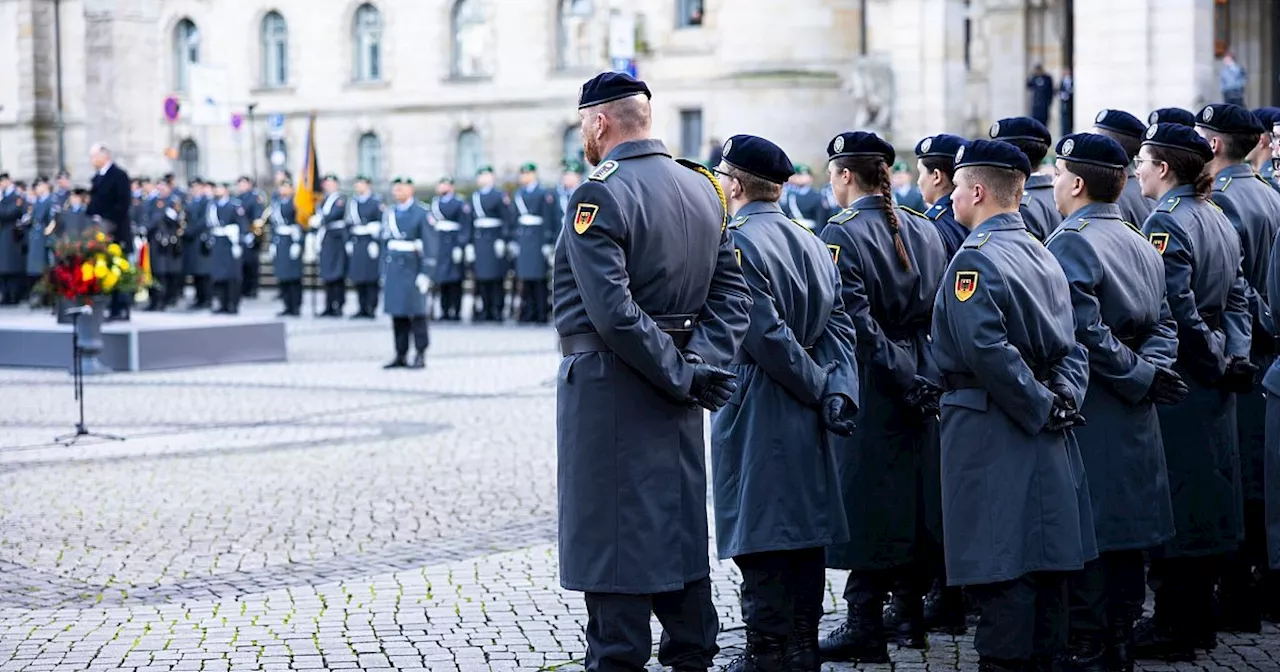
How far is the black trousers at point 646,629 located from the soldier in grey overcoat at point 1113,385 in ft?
4.95

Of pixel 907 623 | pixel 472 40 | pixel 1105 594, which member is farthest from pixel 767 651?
pixel 472 40

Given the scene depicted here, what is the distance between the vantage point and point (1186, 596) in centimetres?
753

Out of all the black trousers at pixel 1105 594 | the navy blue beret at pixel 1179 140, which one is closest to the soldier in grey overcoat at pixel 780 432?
the black trousers at pixel 1105 594

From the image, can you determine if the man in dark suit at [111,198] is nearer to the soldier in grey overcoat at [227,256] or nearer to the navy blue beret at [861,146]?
the soldier in grey overcoat at [227,256]

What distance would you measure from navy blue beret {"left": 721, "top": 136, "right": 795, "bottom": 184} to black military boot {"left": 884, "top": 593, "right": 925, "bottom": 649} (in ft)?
6.16

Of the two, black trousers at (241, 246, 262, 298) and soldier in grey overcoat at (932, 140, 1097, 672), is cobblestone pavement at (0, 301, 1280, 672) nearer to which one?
soldier in grey overcoat at (932, 140, 1097, 672)

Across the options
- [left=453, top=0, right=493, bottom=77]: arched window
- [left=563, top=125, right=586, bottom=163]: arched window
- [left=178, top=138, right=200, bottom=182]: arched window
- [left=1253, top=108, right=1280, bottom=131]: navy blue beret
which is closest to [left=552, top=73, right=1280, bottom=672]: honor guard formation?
[left=1253, top=108, right=1280, bottom=131]: navy blue beret

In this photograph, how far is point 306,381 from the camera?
18516 millimetres

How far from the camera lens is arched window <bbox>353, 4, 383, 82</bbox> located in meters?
49.1

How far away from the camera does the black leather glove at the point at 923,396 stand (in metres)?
7.54

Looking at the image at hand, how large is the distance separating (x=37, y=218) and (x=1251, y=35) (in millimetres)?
21019

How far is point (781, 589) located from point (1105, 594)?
1238 mm

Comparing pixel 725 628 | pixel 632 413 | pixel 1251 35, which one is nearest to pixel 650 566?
pixel 632 413

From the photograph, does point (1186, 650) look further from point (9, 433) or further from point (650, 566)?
point (9, 433)
